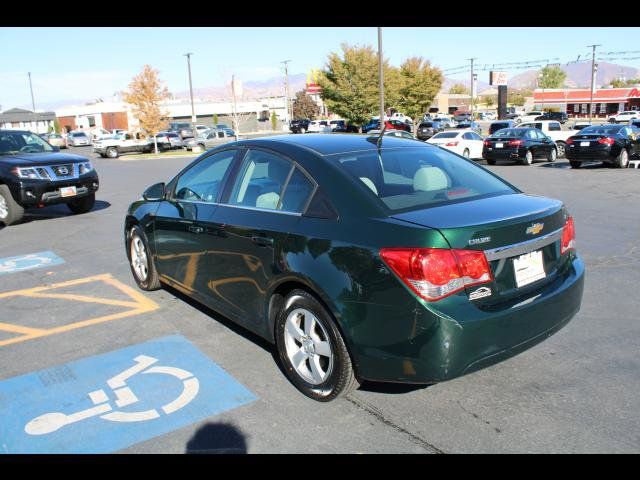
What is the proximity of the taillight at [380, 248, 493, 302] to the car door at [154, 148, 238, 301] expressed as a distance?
5.88 feet

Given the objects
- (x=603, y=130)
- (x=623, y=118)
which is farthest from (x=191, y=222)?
(x=623, y=118)

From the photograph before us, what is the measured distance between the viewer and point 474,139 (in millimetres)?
24062

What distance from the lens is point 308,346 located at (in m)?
3.57

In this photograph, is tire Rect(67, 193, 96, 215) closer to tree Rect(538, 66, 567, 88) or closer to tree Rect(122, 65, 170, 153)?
tree Rect(122, 65, 170, 153)

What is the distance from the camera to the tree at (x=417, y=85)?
4841cm

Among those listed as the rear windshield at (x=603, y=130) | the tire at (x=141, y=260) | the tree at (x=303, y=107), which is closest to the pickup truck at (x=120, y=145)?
the rear windshield at (x=603, y=130)

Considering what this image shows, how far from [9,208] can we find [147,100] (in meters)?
28.3

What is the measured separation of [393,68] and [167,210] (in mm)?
44856

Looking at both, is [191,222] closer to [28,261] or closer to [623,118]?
[28,261]

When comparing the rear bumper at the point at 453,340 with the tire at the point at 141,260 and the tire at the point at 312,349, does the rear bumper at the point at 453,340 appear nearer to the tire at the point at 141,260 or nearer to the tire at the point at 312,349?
the tire at the point at 312,349

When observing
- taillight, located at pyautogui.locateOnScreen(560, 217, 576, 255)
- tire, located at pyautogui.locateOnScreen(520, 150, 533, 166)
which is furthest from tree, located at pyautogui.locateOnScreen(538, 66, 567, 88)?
taillight, located at pyautogui.locateOnScreen(560, 217, 576, 255)

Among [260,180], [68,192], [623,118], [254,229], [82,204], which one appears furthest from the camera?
[623,118]
